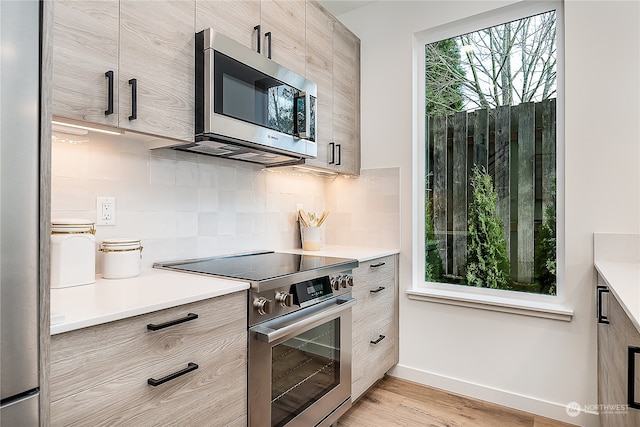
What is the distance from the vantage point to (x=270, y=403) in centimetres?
145

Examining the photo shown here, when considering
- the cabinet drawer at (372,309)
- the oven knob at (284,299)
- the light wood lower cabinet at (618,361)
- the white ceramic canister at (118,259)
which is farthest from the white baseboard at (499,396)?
the white ceramic canister at (118,259)

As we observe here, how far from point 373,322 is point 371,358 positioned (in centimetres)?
22

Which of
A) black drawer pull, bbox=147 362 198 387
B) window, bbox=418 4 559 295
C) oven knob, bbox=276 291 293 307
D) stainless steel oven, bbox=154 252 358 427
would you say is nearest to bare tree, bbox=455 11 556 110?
window, bbox=418 4 559 295

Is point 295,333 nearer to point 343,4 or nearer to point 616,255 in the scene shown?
point 616,255

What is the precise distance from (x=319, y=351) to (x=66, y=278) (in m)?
1.12

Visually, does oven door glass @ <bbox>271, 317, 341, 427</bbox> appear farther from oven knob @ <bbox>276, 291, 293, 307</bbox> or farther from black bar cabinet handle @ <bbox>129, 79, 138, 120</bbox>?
black bar cabinet handle @ <bbox>129, 79, 138, 120</bbox>

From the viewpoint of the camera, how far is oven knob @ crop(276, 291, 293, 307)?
147cm

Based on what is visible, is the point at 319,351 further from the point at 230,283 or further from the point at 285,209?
the point at 285,209

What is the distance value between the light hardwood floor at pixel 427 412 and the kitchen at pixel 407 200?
76mm

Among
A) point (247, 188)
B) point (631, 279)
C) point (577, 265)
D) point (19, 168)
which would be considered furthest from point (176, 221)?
point (577, 265)

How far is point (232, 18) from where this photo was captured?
5.56 ft

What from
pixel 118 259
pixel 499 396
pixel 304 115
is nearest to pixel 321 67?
pixel 304 115

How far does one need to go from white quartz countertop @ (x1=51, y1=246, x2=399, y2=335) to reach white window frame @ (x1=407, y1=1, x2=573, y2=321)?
5.28 ft

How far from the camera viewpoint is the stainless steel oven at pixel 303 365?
4.55ft
